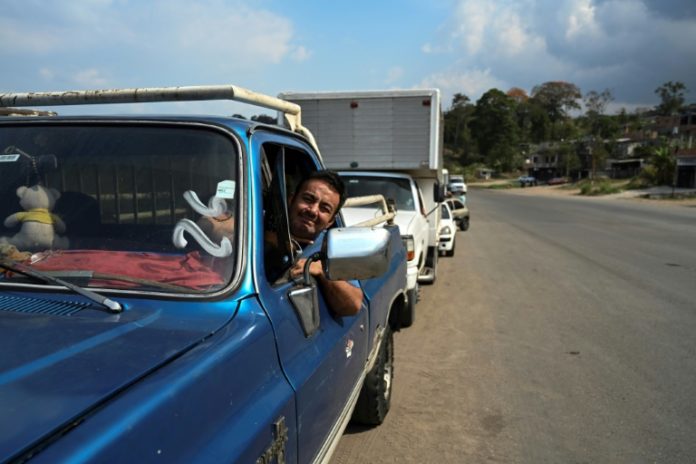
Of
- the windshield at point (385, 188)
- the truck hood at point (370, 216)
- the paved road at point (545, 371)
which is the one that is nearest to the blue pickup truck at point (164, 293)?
the paved road at point (545, 371)

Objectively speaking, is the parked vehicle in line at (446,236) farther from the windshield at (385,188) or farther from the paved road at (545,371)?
the windshield at (385,188)

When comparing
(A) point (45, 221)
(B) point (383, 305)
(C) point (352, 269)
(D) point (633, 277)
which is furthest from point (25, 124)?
(D) point (633, 277)

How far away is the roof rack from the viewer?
7.84ft

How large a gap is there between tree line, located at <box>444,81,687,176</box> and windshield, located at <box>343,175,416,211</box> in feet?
239

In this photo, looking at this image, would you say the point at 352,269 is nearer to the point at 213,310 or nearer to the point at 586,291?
the point at 213,310

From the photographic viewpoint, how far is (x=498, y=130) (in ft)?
367

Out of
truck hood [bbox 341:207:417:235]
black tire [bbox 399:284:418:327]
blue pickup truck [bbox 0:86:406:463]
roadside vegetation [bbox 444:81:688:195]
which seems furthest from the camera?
roadside vegetation [bbox 444:81:688:195]

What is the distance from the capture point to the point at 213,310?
175cm

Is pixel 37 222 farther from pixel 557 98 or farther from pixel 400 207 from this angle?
pixel 557 98

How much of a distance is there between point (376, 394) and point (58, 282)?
7.80ft

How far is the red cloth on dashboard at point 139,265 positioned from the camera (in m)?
1.90

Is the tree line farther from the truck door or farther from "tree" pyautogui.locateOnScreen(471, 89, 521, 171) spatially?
the truck door

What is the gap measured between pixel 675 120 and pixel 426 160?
100 meters

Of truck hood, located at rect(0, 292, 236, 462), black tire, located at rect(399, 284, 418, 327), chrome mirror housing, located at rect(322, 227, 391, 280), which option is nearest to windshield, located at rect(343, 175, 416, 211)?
black tire, located at rect(399, 284, 418, 327)
